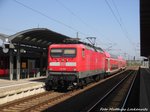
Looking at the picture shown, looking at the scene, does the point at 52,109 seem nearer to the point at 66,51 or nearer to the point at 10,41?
the point at 66,51

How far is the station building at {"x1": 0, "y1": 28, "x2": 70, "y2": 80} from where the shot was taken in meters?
25.4

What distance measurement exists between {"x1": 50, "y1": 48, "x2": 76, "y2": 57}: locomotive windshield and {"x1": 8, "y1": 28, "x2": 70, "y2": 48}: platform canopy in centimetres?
513

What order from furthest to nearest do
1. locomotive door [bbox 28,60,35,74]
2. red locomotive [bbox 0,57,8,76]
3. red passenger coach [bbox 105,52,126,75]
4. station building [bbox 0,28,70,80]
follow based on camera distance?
1. red passenger coach [bbox 105,52,126,75]
2. locomotive door [bbox 28,60,35,74]
3. red locomotive [bbox 0,57,8,76]
4. station building [bbox 0,28,70,80]

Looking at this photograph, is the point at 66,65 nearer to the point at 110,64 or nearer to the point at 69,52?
the point at 69,52

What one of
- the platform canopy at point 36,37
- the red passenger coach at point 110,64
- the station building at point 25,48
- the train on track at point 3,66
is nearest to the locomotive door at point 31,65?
the station building at point 25,48

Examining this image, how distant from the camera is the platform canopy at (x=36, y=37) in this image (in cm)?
2527

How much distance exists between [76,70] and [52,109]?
6591 millimetres

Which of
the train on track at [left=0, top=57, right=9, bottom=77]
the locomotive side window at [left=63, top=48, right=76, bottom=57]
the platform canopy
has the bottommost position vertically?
the train on track at [left=0, top=57, right=9, bottom=77]

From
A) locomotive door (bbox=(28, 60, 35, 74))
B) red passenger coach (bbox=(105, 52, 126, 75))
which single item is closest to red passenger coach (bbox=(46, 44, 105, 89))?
locomotive door (bbox=(28, 60, 35, 74))

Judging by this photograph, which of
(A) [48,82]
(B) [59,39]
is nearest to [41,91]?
(A) [48,82]

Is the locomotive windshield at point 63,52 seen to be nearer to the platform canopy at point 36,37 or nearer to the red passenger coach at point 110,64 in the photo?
the platform canopy at point 36,37

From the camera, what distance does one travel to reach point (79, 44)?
19938 mm

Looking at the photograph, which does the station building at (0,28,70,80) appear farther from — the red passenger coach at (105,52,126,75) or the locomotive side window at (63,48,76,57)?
the red passenger coach at (105,52,126,75)

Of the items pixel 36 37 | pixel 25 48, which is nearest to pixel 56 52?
pixel 36 37
